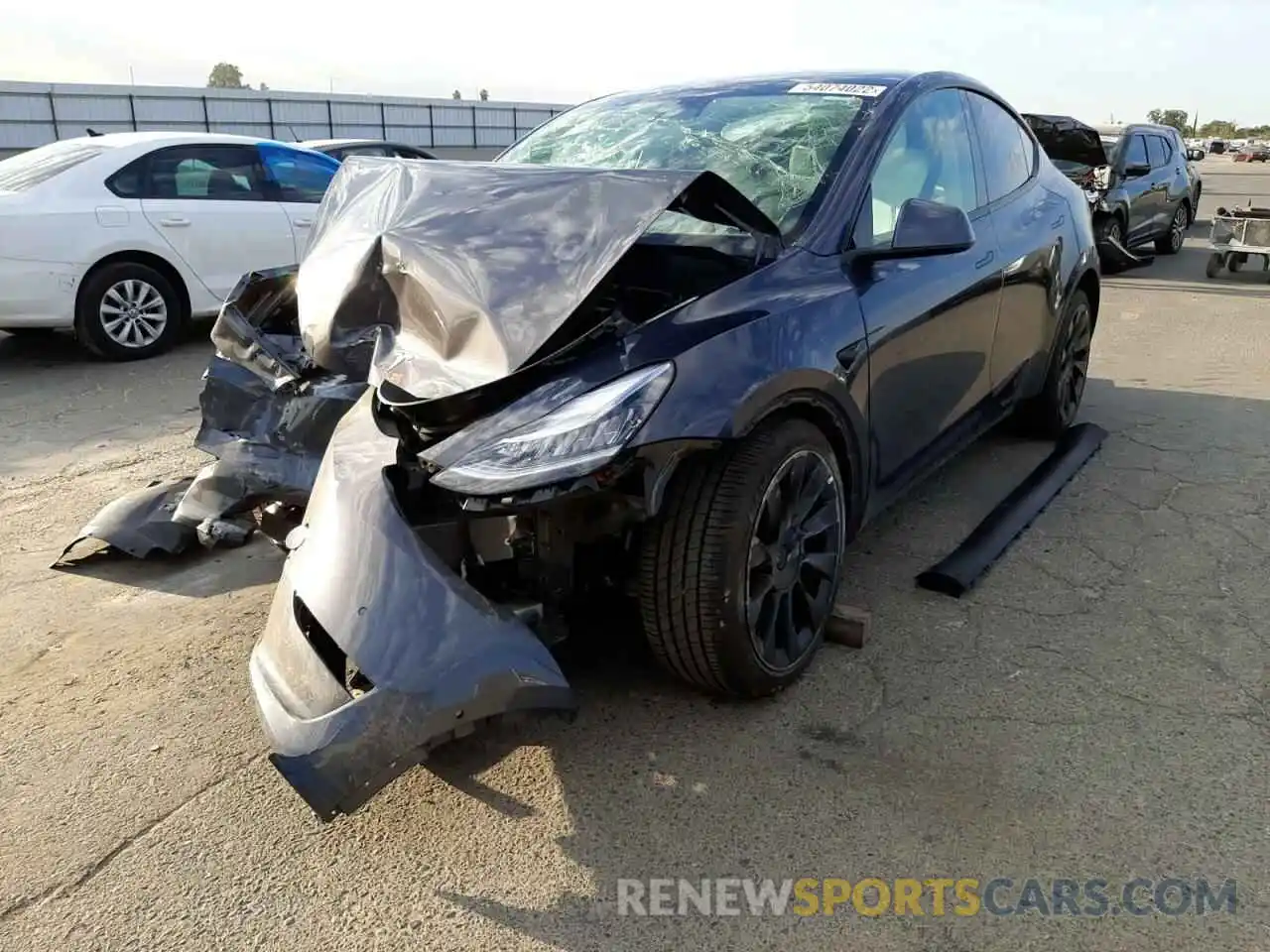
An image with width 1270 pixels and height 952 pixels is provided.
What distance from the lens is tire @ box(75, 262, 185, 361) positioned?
6.94 metres

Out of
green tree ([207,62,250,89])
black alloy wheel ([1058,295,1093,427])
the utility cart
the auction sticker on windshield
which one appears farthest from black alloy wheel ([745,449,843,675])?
green tree ([207,62,250,89])

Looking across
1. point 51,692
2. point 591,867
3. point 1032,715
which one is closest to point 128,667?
point 51,692

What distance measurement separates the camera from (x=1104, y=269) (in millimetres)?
11922

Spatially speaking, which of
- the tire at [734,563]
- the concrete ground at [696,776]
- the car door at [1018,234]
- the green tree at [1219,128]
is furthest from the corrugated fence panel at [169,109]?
the green tree at [1219,128]

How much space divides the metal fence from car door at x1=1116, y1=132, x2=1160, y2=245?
13304 millimetres

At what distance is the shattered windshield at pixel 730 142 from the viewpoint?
3143 millimetres

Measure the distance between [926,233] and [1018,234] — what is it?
1.37m

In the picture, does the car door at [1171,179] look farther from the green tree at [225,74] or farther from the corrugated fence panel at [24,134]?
the green tree at [225,74]

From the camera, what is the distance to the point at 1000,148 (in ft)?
14.0

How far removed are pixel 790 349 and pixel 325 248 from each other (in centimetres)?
147

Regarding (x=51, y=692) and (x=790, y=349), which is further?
(x=51, y=692)

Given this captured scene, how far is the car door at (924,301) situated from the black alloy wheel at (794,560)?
0.40 metres

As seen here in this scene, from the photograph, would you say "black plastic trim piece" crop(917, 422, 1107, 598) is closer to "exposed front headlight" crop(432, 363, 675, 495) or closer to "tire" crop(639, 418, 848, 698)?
"tire" crop(639, 418, 848, 698)

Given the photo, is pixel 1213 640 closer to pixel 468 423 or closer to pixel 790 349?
pixel 790 349
